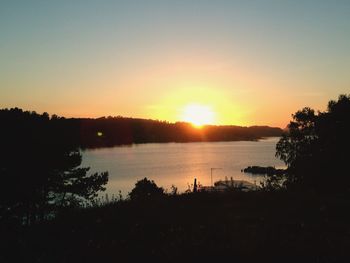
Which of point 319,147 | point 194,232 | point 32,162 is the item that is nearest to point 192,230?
point 194,232

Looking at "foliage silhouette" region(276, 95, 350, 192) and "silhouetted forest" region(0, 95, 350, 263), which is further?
"foliage silhouette" region(276, 95, 350, 192)

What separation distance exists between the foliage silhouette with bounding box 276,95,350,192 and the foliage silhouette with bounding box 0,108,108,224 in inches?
751

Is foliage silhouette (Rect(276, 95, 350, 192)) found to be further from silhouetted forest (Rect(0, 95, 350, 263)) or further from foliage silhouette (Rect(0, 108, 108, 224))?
silhouetted forest (Rect(0, 95, 350, 263))

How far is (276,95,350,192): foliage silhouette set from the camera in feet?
117

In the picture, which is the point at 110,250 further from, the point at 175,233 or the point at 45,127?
the point at 45,127

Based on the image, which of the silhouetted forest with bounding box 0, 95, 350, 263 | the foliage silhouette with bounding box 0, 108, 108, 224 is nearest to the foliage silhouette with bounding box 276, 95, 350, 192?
the foliage silhouette with bounding box 0, 108, 108, 224

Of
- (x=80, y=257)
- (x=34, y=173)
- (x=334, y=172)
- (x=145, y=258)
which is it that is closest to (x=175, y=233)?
(x=145, y=258)

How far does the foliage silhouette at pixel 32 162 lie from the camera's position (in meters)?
27.8

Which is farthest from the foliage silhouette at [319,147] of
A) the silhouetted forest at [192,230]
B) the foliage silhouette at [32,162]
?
the silhouetted forest at [192,230]

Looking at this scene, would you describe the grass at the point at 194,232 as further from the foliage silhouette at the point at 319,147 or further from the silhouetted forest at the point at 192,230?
the foliage silhouette at the point at 319,147

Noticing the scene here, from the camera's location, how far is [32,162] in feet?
95.7

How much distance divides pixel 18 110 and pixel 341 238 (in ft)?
92.4

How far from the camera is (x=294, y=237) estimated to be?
6180 mm

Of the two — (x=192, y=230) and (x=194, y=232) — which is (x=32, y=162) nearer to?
(x=192, y=230)
